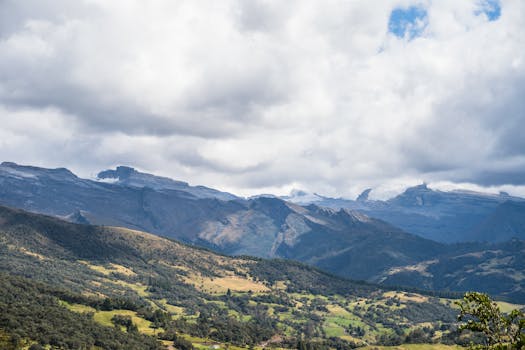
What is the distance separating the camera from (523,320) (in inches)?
2210

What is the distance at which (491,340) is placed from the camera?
200 feet

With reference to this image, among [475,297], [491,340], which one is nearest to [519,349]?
[491,340]

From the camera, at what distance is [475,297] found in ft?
196

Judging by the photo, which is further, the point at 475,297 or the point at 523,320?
the point at 475,297

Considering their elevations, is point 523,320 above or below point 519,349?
above

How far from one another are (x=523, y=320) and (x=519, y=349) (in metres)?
5.87

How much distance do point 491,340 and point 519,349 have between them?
3.14m

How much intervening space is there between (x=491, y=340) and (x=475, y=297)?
6.20 metres

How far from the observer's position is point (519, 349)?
59594 mm

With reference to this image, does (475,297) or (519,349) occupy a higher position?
(475,297)

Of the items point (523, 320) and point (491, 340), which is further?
point (491, 340)

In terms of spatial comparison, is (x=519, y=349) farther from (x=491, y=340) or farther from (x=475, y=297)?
(x=475, y=297)

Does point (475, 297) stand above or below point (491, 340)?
above

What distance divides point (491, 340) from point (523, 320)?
6.38 metres
